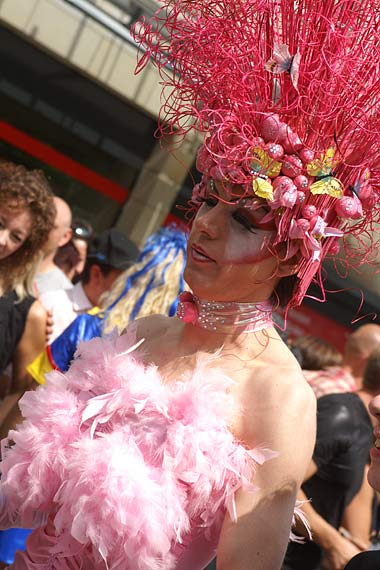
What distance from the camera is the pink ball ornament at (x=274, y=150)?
165cm

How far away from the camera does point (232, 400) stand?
1669 mm

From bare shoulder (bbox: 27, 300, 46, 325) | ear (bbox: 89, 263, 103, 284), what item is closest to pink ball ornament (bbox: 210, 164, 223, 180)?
bare shoulder (bbox: 27, 300, 46, 325)

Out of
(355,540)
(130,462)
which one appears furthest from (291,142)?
(355,540)

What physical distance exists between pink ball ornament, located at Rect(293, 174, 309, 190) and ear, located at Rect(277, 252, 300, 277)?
0.18m

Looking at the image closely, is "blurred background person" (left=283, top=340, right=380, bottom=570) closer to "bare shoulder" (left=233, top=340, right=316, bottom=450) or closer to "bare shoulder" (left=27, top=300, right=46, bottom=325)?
"bare shoulder" (left=27, top=300, right=46, bottom=325)

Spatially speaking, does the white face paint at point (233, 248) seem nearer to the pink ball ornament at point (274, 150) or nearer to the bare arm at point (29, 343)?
the pink ball ornament at point (274, 150)

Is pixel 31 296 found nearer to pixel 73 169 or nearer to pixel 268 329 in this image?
pixel 268 329

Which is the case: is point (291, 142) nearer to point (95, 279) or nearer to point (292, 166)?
point (292, 166)

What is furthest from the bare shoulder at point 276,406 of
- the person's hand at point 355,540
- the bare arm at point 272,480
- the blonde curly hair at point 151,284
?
the person's hand at point 355,540

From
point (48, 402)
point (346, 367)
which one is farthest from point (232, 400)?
point (346, 367)

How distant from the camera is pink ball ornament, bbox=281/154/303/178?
1.67m

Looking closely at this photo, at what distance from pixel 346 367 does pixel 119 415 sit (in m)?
2.76

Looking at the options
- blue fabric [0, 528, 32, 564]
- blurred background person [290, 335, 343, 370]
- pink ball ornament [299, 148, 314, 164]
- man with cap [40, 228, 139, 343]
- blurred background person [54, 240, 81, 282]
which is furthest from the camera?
blurred background person [54, 240, 81, 282]

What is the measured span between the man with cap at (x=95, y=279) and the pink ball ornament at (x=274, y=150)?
2.19 metres
